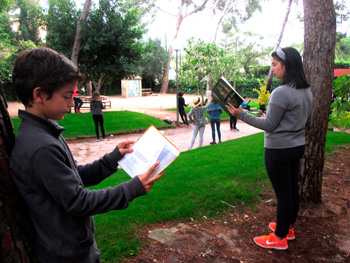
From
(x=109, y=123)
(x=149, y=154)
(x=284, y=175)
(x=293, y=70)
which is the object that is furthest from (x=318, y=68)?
(x=109, y=123)

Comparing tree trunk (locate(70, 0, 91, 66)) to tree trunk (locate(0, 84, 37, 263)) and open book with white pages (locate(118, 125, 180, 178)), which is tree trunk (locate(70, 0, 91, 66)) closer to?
open book with white pages (locate(118, 125, 180, 178))

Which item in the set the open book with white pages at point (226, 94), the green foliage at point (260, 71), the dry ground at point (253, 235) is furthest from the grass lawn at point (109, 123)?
the green foliage at point (260, 71)

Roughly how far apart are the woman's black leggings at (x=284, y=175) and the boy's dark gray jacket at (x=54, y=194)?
1.59m

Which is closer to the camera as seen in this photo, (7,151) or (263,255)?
(7,151)

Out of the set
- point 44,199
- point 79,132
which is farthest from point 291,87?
point 79,132

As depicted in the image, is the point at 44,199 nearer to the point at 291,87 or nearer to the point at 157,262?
the point at 157,262

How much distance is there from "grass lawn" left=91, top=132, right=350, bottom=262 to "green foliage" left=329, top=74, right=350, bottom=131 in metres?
2.42

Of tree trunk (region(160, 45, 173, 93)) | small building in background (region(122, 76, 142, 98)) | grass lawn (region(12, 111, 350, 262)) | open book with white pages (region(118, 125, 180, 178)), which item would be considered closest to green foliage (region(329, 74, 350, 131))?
grass lawn (region(12, 111, 350, 262))

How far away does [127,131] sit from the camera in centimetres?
1228

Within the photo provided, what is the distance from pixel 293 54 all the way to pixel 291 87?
1.01ft

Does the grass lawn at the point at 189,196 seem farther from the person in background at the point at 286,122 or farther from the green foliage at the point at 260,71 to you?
the green foliage at the point at 260,71

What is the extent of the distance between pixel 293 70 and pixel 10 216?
7.77 ft

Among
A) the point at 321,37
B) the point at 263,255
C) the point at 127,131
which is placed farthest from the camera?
the point at 127,131

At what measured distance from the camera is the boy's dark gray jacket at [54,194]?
1.15 metres
